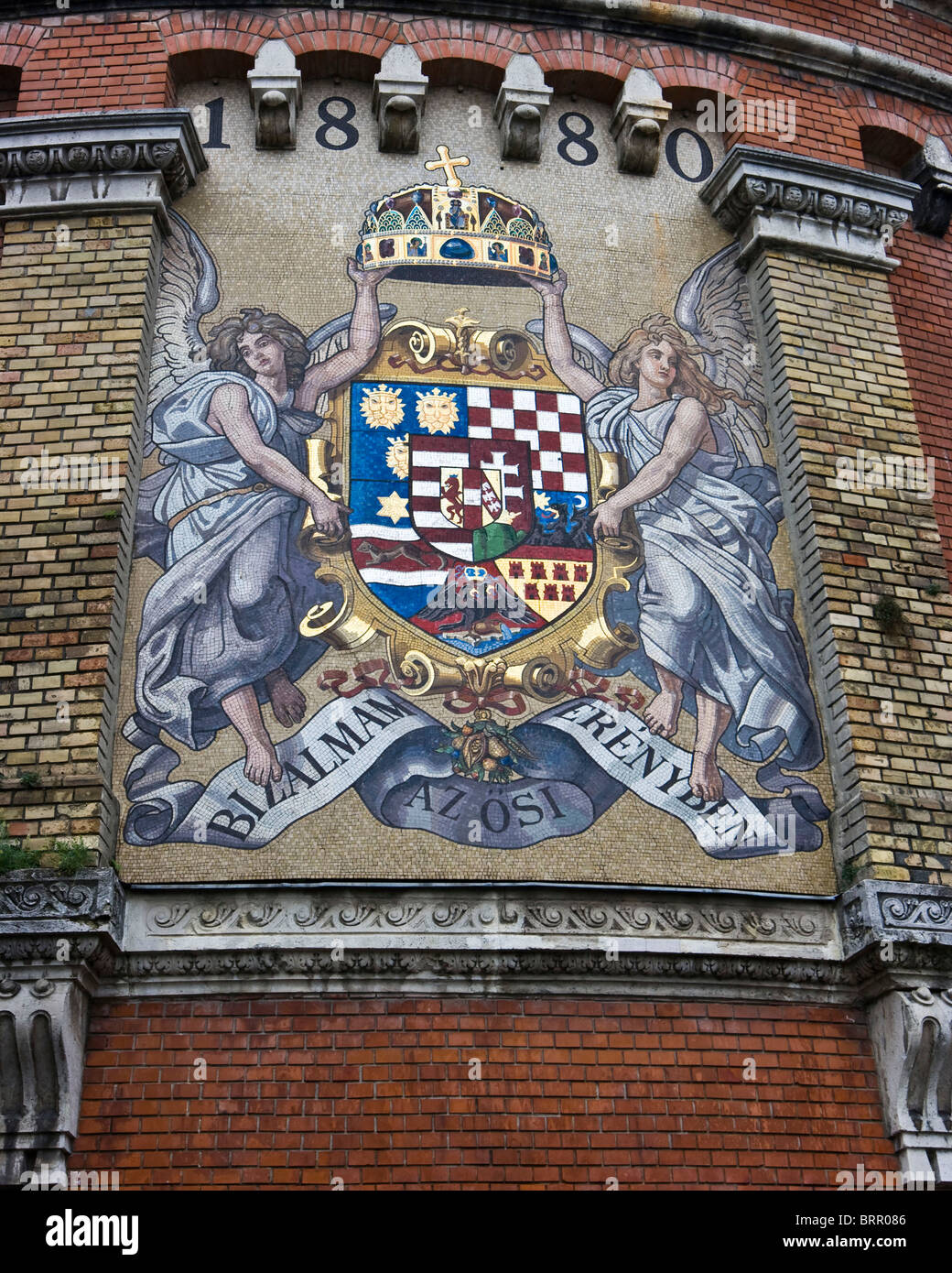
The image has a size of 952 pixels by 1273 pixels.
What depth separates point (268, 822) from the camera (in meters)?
7.70

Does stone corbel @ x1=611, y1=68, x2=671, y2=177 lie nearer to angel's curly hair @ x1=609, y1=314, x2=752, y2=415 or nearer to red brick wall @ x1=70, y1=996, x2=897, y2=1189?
angel's curly hair @ x1=609, y1=314, x2=752, y2=415

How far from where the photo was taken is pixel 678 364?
959 cm

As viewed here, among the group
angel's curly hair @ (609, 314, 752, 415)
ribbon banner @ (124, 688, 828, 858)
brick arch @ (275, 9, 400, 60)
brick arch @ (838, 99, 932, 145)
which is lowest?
ribbon banner @ (124, 688, 828, 858)

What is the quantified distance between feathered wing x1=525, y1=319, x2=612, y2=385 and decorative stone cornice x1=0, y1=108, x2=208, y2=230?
2614 millimetres

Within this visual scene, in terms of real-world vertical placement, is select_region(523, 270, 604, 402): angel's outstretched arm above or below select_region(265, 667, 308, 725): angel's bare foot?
above

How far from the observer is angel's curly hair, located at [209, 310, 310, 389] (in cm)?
911

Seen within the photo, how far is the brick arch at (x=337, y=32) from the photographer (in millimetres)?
9938

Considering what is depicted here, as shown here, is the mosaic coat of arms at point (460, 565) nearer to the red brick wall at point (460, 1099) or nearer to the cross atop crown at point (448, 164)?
the cross atop crown at point (448, 164)

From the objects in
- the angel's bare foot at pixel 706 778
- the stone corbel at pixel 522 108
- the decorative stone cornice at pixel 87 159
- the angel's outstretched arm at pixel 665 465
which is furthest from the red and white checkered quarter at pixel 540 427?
the decorative stone cornice at pixel 87 159

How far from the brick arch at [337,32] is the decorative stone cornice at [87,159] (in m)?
1.19

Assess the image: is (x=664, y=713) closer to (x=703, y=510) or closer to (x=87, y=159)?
(x=703, y=510)

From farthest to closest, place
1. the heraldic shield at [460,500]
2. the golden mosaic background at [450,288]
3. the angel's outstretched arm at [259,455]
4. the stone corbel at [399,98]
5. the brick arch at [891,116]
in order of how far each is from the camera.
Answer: the brick arch at [891,116] < the stone corbel at [399,98] < the angel's outstretched arm at [259,455] < the heraldic shield at [460,500] < the golden mosaic background at [450,288]

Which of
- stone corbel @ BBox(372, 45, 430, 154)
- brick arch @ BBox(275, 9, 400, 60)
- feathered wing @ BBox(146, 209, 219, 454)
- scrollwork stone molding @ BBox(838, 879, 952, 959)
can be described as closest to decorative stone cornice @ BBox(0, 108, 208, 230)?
feathered wing @ BBox(146, 209, 219, 454)
